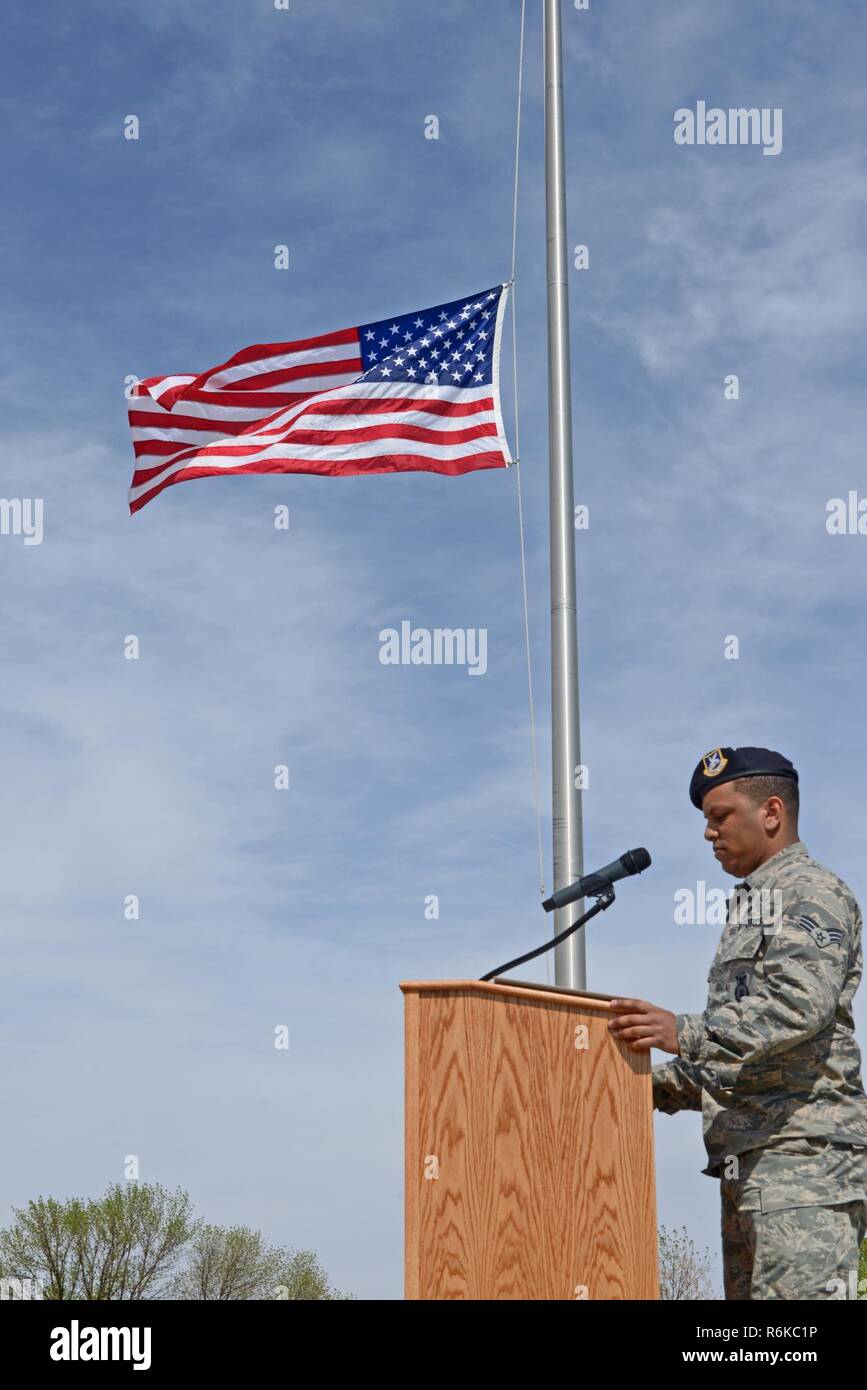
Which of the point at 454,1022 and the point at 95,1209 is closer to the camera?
the point at 454,1022

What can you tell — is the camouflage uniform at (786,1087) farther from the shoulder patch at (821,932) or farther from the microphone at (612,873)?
the microphone at (612,873)

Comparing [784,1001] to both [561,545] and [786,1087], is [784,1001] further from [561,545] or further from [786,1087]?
[561,545]

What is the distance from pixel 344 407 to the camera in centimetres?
979

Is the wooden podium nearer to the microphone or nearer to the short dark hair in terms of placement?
the microphone

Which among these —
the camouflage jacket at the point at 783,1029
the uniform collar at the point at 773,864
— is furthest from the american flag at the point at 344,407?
the camouflage jacket at the point at 783,1029

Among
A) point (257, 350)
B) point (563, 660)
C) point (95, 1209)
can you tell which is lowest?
point (95, 1209)

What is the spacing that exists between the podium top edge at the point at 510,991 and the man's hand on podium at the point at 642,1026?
0.16 ft

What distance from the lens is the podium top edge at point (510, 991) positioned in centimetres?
372
